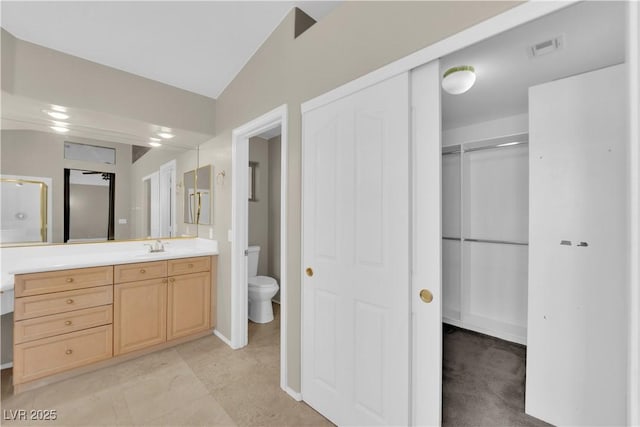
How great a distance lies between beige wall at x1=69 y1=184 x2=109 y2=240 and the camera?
101 inches

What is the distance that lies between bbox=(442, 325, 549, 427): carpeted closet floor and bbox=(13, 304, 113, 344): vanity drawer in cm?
269

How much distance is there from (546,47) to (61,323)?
12.3 feet

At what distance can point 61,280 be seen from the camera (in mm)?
2109

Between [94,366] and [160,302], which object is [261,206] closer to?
[160,302]

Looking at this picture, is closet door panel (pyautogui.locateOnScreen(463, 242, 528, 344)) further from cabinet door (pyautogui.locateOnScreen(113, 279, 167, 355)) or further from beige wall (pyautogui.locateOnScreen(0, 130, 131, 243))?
beige wall (pyautogui.locateOnScreen(0, 130, 131, 243))

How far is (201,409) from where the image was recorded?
6.05 feet

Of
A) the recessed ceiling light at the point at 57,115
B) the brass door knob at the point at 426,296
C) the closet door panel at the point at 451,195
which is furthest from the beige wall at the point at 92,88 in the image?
the closet door panel at the point at 451,195

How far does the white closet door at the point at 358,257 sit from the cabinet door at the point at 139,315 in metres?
1.56

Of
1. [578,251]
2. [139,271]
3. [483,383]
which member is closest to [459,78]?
[578,251]

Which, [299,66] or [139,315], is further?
[139,315]

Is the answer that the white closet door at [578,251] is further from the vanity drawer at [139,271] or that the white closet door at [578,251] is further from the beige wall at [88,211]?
the beige wall at [88,211]

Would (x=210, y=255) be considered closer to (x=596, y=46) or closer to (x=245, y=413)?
(x=245, y=413)

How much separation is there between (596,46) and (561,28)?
14.1 inches

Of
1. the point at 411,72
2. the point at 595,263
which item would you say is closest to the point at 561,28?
the point at 411,72
